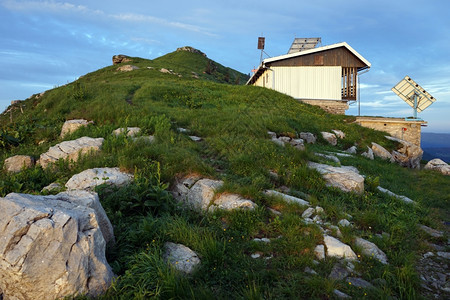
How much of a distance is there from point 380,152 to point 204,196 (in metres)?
Answer: 14.0

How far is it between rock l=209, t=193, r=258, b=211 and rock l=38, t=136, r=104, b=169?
415 centimetres

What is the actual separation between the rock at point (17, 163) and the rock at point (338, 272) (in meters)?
8.28

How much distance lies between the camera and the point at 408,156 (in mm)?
17656

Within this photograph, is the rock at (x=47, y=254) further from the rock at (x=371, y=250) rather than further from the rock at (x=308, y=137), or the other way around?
the rock at (x=308, y=137)

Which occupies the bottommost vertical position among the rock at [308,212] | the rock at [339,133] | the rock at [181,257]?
the rock at [181,257]

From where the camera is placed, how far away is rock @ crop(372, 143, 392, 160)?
53.4 ft

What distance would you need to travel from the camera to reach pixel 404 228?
19.1 ft

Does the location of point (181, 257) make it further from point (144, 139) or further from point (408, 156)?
point (408, 156)

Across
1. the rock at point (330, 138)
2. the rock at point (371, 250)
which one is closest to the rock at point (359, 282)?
the rock at point (371, 250)

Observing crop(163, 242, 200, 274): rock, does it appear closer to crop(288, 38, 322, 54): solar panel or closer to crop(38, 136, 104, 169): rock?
crop(38, 136, 104, 169): rock

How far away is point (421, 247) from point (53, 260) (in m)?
6.05

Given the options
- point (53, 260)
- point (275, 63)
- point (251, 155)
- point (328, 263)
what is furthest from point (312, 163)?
point (275, 63)

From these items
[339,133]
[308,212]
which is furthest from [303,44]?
[308,212]

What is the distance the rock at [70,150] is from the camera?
797 centimetres
